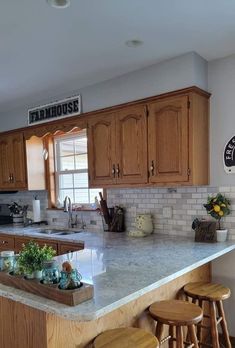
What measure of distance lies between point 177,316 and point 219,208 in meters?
1.07

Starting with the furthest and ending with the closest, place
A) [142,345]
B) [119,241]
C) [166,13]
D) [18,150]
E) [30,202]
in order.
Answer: [30,202]
[18,150]
[119,241]
[166,13]
[142,345]

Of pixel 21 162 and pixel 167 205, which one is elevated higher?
pixel 21 162

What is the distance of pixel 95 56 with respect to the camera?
101 inches

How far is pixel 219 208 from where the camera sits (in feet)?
8.35

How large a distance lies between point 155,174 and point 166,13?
1.30 meters

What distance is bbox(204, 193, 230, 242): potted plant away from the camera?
2.55 meters

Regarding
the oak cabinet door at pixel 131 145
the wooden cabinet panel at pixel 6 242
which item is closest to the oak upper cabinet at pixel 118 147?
the oak cabinet door at pixel 131 145

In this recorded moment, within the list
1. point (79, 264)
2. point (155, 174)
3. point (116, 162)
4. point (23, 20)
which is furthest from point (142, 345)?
point (23, 20)

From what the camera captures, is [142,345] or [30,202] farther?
[30,202]

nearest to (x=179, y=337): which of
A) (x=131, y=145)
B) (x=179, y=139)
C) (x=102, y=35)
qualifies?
A: (x=179, y=139)

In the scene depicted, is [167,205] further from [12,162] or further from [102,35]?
[12,162]

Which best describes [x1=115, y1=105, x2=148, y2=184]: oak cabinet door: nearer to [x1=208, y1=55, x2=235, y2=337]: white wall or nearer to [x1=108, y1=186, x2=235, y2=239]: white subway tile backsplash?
[x1=108, y1=186, x2=235, y2=239]: white subway tile backsplash

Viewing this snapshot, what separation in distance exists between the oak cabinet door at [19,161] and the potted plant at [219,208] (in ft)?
8.10

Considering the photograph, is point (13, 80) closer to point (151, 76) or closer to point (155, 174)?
point (151, 76)
